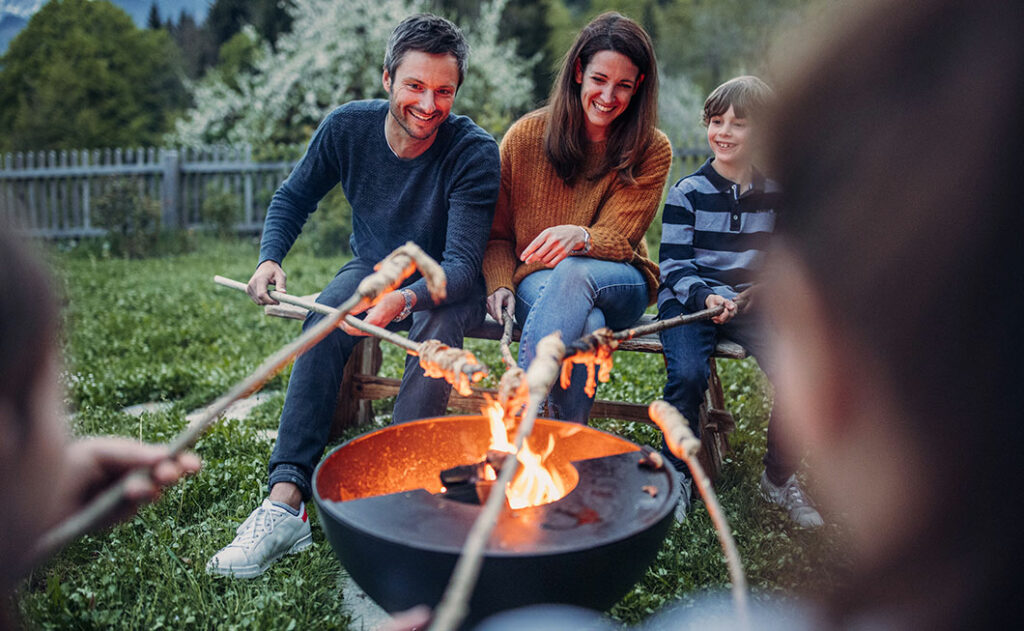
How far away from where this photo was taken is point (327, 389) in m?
2.43

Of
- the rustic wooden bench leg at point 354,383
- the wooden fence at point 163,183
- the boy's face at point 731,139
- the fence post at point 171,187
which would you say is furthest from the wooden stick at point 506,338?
the fence post at point 171,187

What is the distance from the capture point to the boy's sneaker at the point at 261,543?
2.08 metres

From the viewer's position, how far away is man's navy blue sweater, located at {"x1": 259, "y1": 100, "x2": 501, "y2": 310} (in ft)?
8.55

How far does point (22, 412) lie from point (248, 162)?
9.35 metres

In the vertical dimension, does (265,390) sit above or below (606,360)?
below

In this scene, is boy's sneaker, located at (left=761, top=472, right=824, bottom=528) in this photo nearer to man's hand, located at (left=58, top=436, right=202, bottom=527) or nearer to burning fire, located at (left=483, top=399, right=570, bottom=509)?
burning fire, located at (left=483, top=399, right=570, bottom=509)

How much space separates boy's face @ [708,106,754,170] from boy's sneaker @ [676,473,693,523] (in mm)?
1276

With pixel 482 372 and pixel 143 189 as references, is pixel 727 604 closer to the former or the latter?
pixel 482 372

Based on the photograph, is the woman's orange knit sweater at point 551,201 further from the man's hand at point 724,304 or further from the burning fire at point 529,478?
the burning fire at point 529,478

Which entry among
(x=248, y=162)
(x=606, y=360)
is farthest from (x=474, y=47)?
(x=606, y=360)

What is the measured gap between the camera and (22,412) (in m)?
1.03

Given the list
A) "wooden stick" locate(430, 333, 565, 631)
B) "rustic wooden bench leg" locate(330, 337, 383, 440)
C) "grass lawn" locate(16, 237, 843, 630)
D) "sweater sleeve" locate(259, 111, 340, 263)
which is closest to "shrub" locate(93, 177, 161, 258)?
"grass lawn" locate(16, 237, 843, 630)

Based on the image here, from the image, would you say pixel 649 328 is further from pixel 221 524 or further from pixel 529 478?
pixel 221 524

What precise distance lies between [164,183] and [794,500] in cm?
936
